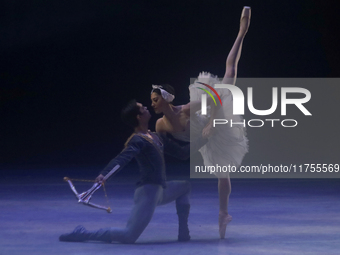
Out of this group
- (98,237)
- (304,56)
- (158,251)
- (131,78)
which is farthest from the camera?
(131,78)

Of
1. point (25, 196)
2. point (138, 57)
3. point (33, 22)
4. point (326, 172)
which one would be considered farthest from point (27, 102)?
point (326, 172)

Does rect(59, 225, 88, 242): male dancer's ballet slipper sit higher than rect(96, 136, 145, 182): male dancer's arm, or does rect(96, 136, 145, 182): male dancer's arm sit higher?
rect(96, 136, 145, 182): male dancer's arm

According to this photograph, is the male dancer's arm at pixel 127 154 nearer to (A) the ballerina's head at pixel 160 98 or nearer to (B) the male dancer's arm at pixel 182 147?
(B) the male dancer's arm at pixel 182 147

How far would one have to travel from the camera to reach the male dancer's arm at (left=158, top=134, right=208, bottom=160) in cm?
304

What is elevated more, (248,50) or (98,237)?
(248,50)

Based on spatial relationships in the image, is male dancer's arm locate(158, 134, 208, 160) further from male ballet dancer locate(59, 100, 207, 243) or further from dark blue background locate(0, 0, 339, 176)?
dark blue background locate(0, 0, 339, 176)

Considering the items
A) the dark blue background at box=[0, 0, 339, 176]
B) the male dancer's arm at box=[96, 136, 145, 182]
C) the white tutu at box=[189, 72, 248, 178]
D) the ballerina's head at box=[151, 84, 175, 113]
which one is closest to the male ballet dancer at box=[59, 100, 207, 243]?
the male dancer's arm at box=[96, 136, 145, 182]

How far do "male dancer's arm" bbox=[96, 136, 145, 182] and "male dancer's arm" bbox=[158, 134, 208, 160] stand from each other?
226 mm

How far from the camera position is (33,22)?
272 inches

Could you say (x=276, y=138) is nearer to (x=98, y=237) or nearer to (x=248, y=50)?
(x=248, y=50)

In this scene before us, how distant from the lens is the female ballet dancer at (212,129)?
3.17m

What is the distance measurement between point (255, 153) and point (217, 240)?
3939 millimetres

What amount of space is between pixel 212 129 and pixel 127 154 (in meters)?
0.60

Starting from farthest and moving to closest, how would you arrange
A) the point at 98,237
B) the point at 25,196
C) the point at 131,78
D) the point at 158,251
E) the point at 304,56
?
the point at 131,78
the point at 304,56
the point at 25,196
the point at 98,237
the point at 158,251
